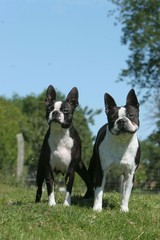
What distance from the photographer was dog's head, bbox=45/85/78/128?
8.70m

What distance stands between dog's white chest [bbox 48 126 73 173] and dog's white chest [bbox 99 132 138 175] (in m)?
0.58

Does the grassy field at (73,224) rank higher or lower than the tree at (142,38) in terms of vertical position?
lower

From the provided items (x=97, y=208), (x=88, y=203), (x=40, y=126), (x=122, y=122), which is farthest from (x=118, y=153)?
(x=40, y=126)

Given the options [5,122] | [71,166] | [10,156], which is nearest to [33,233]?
[71,166]

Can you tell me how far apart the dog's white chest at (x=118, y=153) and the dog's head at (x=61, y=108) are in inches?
27.4

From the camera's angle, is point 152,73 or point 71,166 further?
point 152,73

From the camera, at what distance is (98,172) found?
8820 millimetres

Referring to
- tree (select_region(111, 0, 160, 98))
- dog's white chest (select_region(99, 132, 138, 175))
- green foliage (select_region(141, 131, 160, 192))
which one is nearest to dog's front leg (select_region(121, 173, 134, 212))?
dog's white chest (select_region(99, 132, 138, 175))

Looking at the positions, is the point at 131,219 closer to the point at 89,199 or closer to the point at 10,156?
the point at 89,199

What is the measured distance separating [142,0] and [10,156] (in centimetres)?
1353

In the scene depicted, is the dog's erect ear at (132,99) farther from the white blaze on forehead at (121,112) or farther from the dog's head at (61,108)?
the dog's head at (61,108)

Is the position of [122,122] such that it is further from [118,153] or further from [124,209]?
[124,209]

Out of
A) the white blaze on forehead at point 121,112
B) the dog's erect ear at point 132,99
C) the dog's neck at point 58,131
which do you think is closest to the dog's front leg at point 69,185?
the dog's neck at point 58,131

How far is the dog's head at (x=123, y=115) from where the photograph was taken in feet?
27.3
